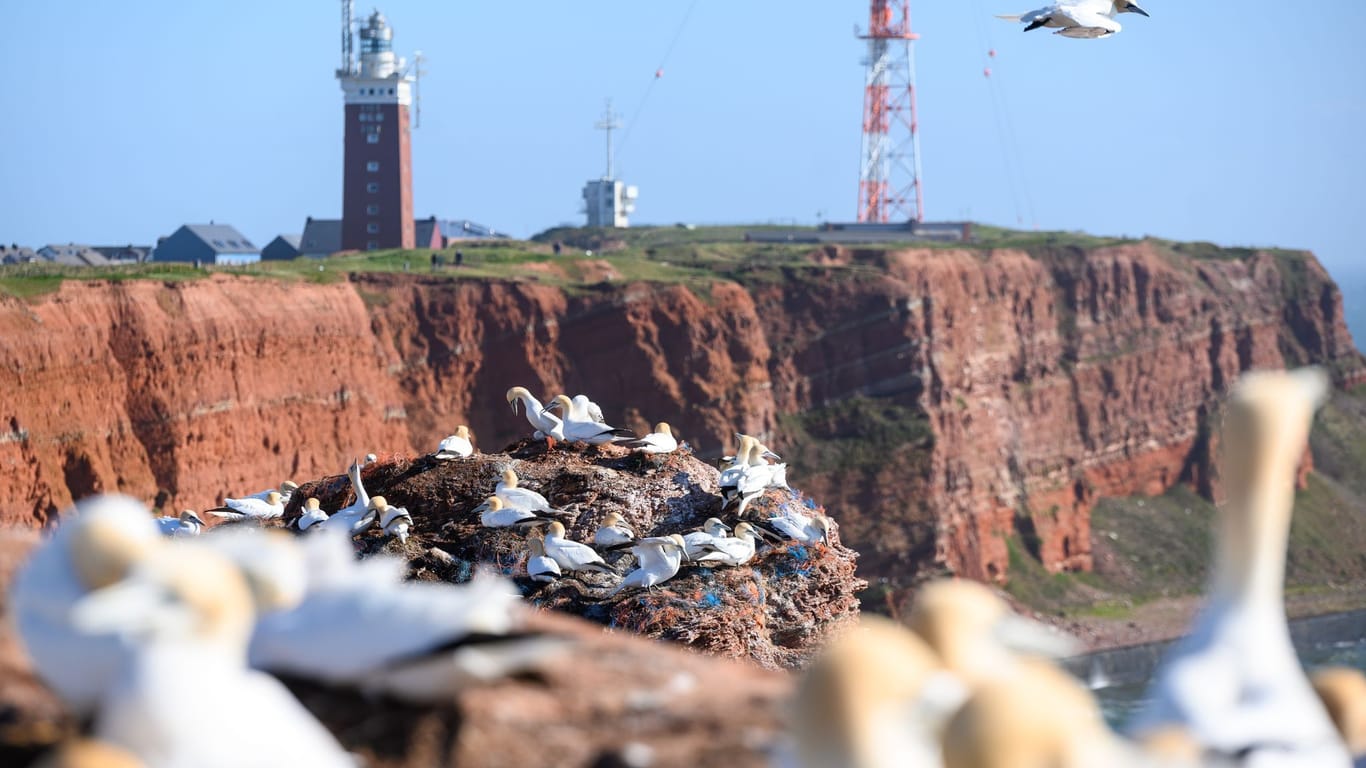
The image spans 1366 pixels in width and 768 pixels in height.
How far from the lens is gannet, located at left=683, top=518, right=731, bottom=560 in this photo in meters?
18.1

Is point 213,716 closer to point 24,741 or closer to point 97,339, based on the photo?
point 24,741

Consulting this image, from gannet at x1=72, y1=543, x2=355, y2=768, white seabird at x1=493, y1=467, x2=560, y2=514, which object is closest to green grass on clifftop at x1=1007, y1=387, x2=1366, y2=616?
white seabird at x1=493, y1=467, x2=560, y2=514

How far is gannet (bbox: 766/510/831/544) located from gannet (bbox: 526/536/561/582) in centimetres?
287

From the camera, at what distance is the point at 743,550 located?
60.7 feet

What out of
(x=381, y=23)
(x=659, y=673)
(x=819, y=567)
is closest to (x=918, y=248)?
(x=381, y=23)

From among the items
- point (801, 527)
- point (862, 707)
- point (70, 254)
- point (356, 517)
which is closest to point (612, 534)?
point (801, 527)

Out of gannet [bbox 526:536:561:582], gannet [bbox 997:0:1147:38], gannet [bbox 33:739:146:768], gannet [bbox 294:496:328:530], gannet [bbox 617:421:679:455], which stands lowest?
gannet [bbox 526:536:561:582]

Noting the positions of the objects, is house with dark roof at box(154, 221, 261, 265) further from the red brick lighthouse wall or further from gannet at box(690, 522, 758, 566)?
gannet at box(690, 522, 758, 566)

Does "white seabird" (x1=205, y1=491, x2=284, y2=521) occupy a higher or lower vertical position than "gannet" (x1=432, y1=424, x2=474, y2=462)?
lower

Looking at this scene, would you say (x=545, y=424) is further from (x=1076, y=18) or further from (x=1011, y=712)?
(x=1011, y=712)

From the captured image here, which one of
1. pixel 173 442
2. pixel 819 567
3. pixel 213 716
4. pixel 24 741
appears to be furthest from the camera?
pixel 173 442

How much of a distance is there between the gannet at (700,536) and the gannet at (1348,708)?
10834mm

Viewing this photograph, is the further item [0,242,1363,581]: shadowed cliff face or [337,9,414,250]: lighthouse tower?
[337,9,414,250]: lighthouse tower

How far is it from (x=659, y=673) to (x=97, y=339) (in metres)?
51.5
